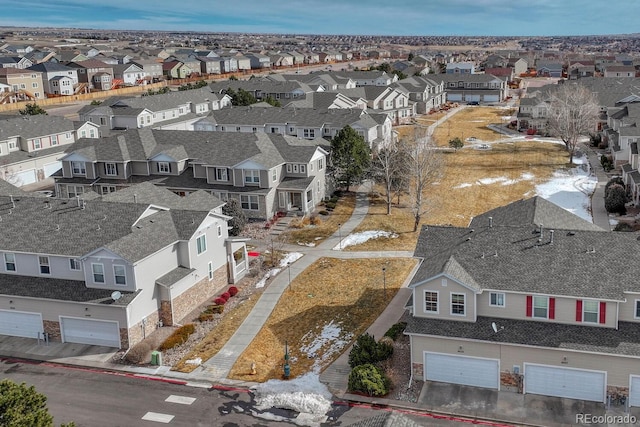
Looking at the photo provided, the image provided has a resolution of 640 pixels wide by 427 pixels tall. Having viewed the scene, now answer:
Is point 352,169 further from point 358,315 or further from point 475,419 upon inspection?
point 475,419

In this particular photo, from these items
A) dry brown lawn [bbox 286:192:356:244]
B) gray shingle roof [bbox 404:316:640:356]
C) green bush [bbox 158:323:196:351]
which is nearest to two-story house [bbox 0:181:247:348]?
green bush [bbox 158:323:196:351]

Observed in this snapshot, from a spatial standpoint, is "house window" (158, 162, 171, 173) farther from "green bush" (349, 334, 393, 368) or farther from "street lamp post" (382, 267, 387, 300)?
"green bush" (349, 334, 393, 368)

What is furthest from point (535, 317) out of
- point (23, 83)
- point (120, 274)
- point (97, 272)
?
point (23, 83)

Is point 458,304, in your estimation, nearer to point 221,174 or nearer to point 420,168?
point 420,168

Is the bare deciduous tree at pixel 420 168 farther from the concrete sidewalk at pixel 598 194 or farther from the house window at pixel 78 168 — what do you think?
the house window at pixel 78 168

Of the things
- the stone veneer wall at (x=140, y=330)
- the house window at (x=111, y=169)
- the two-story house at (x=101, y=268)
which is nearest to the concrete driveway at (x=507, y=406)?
the stone veneer wall at (x=140, y=330)

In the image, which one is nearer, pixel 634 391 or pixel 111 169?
pixel 634 391
